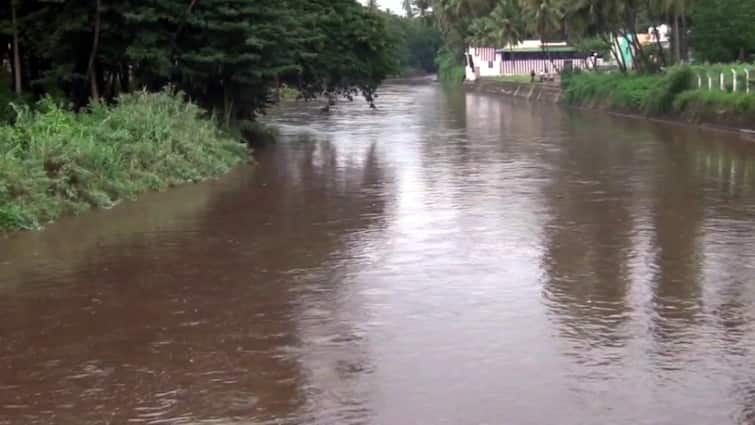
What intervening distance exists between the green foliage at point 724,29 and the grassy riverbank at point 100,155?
88.3 ft

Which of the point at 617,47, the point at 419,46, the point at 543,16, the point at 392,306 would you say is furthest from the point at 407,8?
the point at 392,306

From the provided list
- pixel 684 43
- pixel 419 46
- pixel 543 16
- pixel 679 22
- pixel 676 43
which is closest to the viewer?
pixel 676 43

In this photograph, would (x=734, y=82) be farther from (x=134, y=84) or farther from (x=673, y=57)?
(x=134, y=84)

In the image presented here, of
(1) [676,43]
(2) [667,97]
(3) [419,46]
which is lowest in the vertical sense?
(2) [667,97]

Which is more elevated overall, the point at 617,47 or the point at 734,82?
the point at 617,47

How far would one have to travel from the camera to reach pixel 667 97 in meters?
41.1

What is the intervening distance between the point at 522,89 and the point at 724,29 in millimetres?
23450

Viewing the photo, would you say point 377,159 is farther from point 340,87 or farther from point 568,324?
point 568,324

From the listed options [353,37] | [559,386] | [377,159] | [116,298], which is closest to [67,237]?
[116,298]

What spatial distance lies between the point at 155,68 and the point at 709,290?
57.0 feet

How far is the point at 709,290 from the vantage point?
11.5 m

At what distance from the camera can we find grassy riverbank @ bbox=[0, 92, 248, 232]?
16.5 m

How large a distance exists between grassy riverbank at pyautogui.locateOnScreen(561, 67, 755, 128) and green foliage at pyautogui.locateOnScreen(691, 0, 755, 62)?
304cm

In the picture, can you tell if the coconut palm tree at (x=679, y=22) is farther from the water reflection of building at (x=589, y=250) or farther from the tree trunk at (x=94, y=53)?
the tree trunk at (x=94, y=53)
